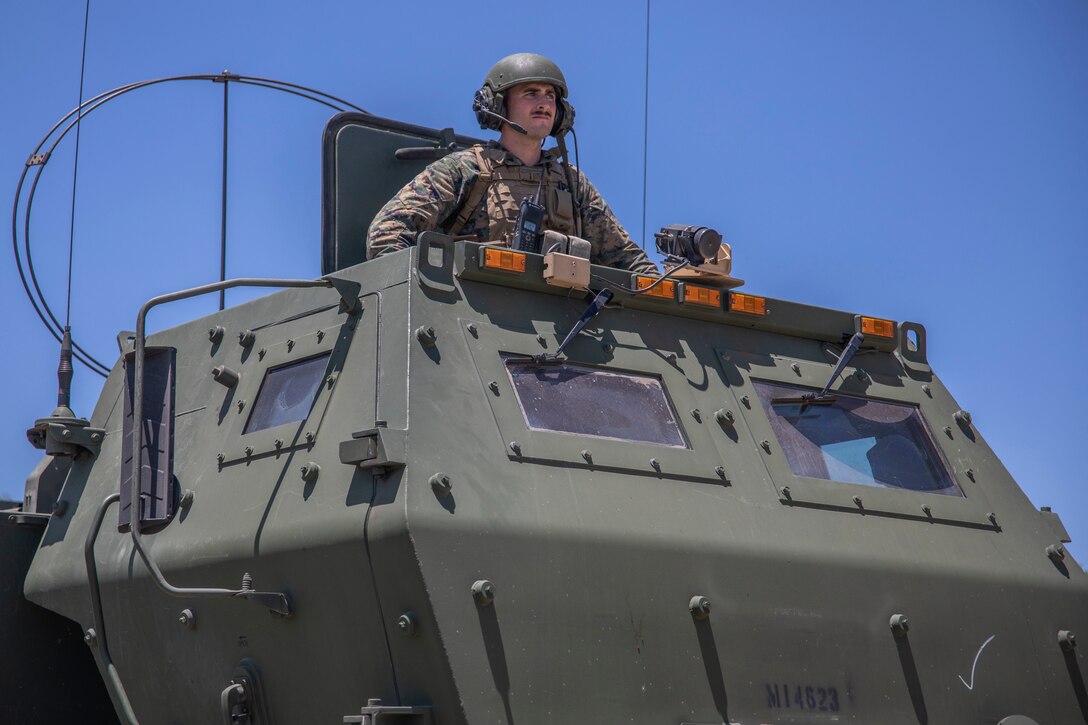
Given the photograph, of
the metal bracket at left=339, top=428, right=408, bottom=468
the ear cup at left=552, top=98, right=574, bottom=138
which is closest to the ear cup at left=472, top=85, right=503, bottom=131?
the ear cup at left=552, top=98, right=574, bottom=138

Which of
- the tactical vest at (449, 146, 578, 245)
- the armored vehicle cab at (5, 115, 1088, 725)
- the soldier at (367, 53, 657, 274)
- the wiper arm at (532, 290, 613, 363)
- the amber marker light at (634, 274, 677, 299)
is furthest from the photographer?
the tactical vest at (449, 146, 578, 245)

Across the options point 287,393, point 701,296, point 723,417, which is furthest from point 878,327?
point 287,393

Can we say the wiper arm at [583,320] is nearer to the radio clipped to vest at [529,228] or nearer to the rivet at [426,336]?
the rivet at [426,336]

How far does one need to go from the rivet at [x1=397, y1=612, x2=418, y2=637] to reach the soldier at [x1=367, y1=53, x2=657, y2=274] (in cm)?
212

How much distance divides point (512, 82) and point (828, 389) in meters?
2.02

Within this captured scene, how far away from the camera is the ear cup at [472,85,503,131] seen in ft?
23.5

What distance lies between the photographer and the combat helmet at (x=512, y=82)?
7.13m

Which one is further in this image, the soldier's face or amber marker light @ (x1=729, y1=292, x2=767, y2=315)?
the soldier's face

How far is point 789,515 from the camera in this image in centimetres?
579

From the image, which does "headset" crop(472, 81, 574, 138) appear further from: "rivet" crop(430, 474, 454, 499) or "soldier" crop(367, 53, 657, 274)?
"rivet" crop(430, 474, 454, 499)

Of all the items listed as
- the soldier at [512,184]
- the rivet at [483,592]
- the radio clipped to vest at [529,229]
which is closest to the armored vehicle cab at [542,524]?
the rivet at [483,592]

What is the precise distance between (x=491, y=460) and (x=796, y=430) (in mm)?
1563

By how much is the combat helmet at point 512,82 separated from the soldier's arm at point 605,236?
35cm

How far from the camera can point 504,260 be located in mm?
5777
